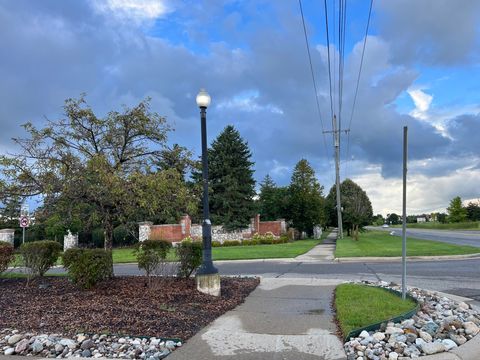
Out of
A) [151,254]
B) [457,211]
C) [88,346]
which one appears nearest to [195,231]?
[151,254]

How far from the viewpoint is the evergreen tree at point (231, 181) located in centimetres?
4009

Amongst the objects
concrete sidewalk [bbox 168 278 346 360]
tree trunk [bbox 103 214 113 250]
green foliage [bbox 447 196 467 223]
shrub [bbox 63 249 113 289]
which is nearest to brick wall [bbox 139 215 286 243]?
tree trunk [bbox 103 214 113 250]

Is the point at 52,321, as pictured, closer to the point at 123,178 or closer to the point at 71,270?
the point at 71,270

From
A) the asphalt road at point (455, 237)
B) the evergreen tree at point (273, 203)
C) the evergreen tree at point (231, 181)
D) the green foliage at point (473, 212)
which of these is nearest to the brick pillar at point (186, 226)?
the evergreen tree at point (231, 181)

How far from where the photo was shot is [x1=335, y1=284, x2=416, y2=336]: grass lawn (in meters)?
6.59

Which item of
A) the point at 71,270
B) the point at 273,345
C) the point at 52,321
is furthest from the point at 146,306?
the point at 273,345

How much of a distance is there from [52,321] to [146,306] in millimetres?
1565

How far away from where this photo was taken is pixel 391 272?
45.9 feet

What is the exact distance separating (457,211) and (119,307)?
98606 mm

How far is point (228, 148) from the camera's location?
1638 inches

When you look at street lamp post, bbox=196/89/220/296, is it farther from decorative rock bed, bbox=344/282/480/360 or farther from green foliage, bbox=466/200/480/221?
green foliage, bbox=466/200/480/221

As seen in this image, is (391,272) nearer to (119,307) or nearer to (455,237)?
(119,307)

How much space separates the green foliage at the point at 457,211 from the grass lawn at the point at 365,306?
93.5 meters

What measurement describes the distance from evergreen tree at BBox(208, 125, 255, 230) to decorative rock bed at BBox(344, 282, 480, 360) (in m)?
32.9
